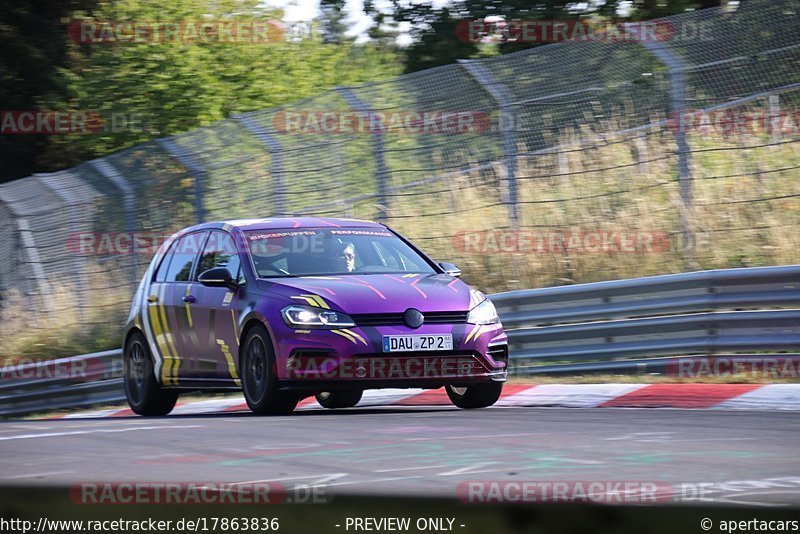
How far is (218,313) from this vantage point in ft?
32.5

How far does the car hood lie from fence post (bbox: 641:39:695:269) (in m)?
3.35

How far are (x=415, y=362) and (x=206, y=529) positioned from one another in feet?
20.3

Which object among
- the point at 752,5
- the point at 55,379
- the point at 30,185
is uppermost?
the point at 752,5

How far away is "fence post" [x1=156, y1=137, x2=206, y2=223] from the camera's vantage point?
16.2 metres

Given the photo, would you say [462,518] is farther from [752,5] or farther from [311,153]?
[311,153]

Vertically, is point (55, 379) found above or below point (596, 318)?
below

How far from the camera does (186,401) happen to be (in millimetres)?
13633

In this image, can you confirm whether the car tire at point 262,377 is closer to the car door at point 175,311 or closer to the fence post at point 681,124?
the car door at point 175,311

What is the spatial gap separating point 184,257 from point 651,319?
149 inches

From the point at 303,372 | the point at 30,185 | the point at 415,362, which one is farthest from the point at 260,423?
the point at 30,185

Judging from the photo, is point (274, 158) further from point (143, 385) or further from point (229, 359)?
point (229, 359)

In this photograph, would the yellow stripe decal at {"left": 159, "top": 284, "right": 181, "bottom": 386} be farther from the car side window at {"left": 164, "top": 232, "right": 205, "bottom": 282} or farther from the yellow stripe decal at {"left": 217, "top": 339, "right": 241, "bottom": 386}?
the yellow stripe decal at {"left": 217, "top": 339, "right": 241, "bottom": 386}

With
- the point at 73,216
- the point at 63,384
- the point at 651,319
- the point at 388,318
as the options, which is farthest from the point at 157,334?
the point at 73,216

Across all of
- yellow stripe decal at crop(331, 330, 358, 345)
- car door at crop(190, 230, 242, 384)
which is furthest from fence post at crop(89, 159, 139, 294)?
yellow stripe decal at crop(331, 330, 358, 345)
